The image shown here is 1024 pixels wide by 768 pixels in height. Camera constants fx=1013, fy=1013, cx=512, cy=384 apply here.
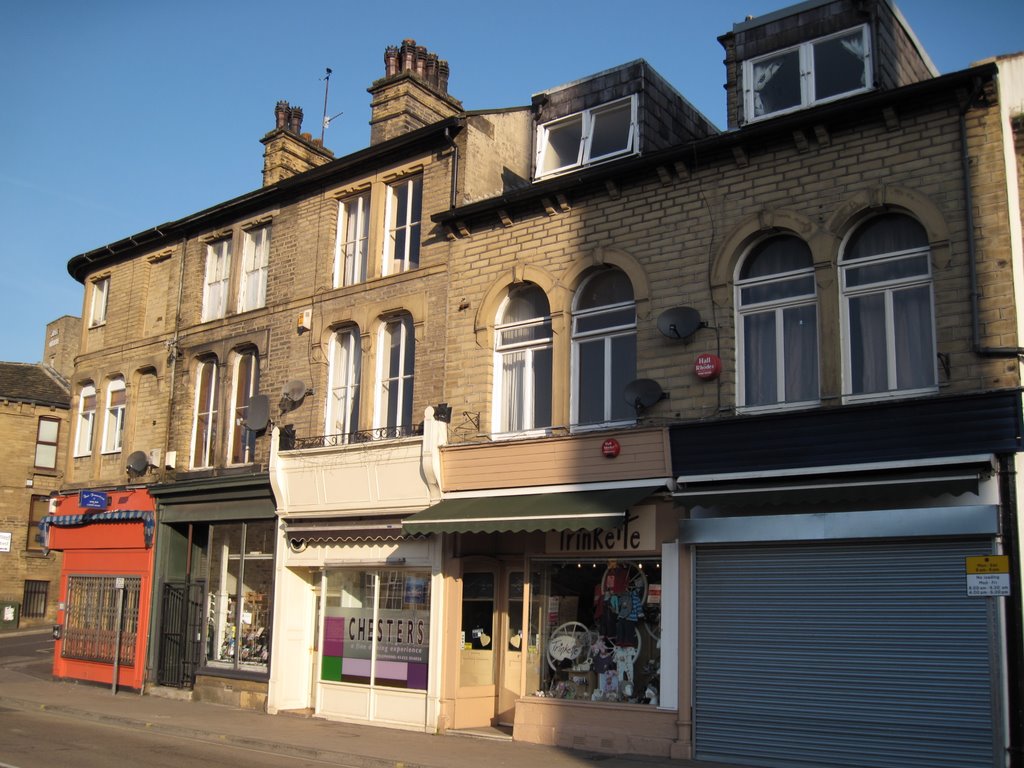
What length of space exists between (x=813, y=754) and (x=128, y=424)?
18075 millimetres

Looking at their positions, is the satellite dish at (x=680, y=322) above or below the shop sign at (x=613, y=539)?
above

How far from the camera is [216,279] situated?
23609 mm

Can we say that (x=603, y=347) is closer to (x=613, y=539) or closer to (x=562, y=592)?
(x=613, y=539)

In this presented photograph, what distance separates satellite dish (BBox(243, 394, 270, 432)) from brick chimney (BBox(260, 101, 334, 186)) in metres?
6.75

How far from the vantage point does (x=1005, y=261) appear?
11.9 m

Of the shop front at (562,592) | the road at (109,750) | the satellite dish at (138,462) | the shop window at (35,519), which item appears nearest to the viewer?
the road at (109,750)

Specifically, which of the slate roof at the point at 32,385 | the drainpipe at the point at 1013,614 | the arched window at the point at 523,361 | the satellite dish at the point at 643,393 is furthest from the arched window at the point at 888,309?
the slate roof at the point at 32,385

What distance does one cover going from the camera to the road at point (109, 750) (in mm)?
12586

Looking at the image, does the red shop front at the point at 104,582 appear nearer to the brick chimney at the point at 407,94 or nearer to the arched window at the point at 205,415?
the arched window at the point at 205,415

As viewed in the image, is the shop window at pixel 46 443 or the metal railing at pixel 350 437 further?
the shop window at pixel 46 443

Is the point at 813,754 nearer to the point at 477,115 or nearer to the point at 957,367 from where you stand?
the point at 957,367

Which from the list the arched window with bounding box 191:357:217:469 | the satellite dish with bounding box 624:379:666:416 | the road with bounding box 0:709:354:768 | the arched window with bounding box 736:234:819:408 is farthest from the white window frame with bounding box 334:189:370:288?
the road with bounding box 0:709:354:768

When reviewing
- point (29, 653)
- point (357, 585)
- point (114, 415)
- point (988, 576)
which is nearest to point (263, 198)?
point (114, 415)

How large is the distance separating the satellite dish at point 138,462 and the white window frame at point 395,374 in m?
7.35
